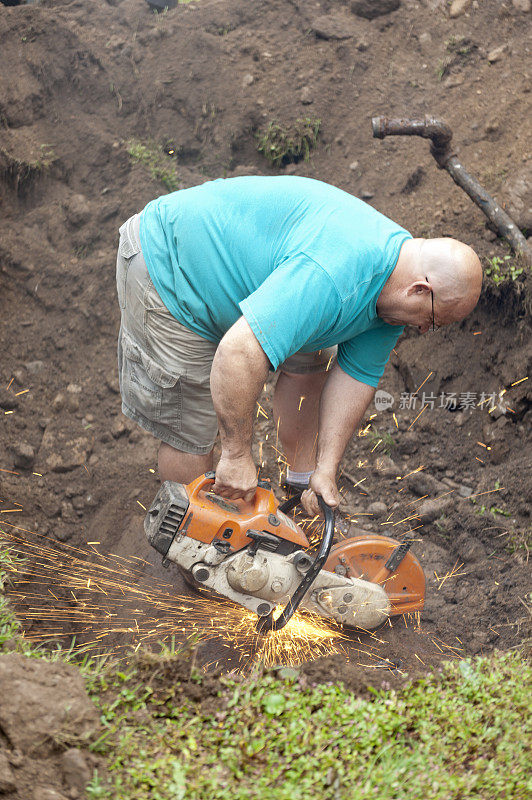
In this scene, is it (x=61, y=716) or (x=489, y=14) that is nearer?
(x=61, y=716)

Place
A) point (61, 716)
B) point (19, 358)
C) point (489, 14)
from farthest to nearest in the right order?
point (489, 14) < point (19, 358) < point (61, 716)

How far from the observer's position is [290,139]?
251 inches

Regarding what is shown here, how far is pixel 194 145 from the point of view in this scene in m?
6.55

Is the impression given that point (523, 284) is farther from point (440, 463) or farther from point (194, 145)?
point (194, 145)

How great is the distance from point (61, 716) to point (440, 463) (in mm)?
3315

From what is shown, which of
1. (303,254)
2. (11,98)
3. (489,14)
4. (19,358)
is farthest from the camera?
(489,14)

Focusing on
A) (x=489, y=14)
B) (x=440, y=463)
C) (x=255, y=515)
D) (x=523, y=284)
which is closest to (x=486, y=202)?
(x=523, y=284)


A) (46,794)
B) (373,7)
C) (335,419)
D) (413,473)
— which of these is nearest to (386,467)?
(413,473)

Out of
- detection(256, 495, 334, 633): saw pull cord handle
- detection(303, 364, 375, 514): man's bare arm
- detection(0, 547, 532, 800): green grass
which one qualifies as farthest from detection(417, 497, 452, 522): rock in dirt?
detection(0, 547, 532, 800): green grass

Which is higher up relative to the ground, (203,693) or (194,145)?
(194,145)

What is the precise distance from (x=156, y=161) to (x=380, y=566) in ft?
14.1

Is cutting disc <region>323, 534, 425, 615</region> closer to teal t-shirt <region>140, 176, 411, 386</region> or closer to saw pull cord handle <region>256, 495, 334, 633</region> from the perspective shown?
saw pull cord handle <region>256, 495, 334, 633</region>

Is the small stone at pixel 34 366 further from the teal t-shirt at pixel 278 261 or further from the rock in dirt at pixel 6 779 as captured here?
the rock in dirt at pixel 6 779

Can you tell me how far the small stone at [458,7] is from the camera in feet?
21.2
